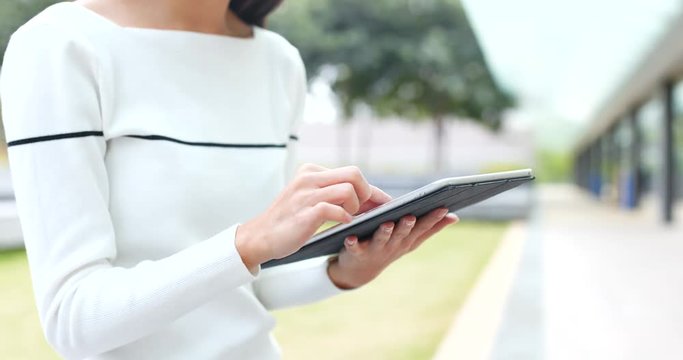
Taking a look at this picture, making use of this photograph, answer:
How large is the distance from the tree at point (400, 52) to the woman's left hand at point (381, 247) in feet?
37.3

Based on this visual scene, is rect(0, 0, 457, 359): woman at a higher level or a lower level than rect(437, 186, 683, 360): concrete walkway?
higher

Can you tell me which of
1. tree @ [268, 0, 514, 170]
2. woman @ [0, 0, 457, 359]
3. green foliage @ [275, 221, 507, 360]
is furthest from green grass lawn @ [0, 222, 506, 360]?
tree @ [268, 0, 514, 170]

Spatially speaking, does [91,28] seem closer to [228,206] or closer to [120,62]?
[120,62]

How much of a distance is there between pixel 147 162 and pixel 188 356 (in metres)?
0.18

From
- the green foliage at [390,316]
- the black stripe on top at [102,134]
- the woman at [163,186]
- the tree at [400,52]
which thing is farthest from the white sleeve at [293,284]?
the tree at [400,52]

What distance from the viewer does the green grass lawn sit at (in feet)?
11.0

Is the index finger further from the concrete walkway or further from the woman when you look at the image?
the concrete walkway

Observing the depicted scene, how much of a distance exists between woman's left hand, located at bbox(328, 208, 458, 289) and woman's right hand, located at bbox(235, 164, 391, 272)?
0.32 feet

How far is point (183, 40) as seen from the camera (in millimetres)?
651

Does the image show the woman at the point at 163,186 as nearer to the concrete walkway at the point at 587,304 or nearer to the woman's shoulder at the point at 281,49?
the woman's shoulder at the point at 281,49

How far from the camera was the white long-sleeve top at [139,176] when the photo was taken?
1.65 feet

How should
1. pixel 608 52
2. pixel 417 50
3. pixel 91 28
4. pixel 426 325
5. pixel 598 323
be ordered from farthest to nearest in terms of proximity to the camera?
pixel 417 50 → pixel 608 52 → pixel 426 325 → pixel 598 323 → pixel 91 28

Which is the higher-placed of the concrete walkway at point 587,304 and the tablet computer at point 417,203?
the tablet computer at point 417,203

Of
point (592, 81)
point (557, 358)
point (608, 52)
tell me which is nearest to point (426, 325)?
point (557, 358)
